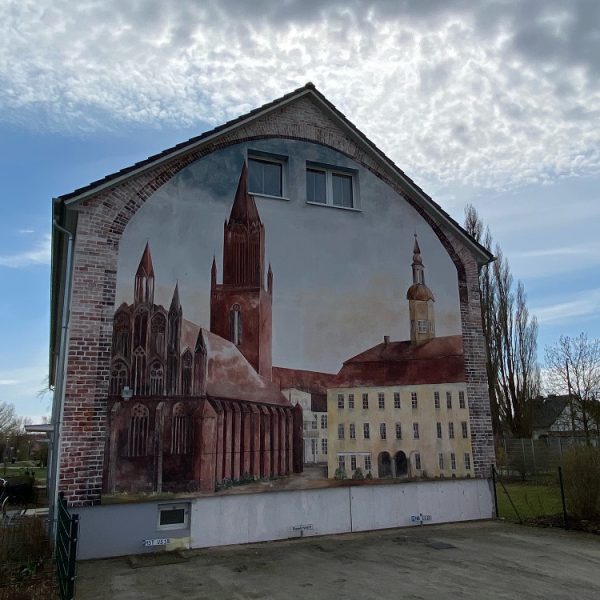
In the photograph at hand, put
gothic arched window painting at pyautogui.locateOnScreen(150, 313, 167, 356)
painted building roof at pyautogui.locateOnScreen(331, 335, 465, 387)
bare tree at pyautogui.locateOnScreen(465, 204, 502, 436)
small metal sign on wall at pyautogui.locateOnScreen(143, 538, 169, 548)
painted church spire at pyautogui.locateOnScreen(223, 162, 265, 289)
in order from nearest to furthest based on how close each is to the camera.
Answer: small metal sign on wall at pyautogui.locateOnScreen(143, 538, 169, 548), gothic arched window painting at pyautogui.locateOnScreen(150, 313, 167, 356), painted church spire at pyautogui.locateOnScreen(223, 162, 265, 289), painted building roof at pyautogui.locateOnScreen(331, 335, 465, 387), bare tree at pyautogui.locateOnScreen(465, 204, 502, 436)

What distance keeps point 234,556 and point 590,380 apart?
2238cm

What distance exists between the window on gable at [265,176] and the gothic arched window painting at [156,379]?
4.32 meters

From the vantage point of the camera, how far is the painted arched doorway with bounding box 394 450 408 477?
11.7 m

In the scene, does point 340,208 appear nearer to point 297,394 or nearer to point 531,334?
point 297,394

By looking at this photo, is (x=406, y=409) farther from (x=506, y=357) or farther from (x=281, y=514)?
(x=506, y=357)

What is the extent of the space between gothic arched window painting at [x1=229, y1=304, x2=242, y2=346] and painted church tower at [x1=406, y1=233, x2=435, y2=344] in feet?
13.6

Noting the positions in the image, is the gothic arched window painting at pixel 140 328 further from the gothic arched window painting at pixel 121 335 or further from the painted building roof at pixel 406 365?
the painted building roof at pixel 406 365

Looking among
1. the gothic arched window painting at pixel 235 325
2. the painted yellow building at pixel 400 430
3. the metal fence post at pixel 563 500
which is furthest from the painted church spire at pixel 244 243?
the metal fence post at pixel 563 500

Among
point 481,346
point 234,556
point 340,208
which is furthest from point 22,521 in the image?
point 481,346

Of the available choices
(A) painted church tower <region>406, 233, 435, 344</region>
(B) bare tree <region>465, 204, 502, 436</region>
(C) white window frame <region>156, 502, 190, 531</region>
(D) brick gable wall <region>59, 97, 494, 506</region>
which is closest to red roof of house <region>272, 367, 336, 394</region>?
(A) painted church tower <region>406, 233, 435, 344</region>

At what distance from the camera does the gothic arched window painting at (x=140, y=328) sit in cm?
980

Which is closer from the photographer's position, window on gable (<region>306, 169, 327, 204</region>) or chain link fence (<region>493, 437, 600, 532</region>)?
chain link fence (<region>493, 437, 600, 532</region>)

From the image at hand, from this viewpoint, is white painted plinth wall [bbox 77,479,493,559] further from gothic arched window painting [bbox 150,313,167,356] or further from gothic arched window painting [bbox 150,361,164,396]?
gothic arched window painting [bbox 150,313,167,356]

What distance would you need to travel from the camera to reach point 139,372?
31.7 feet
